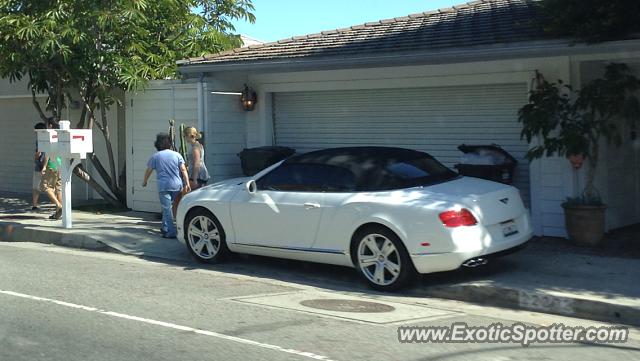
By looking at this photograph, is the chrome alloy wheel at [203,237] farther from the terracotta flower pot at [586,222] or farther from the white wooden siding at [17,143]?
the white wooden siding at [17,143]

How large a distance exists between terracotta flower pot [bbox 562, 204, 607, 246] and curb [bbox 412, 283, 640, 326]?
102 inches

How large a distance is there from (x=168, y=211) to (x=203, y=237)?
1838 mm

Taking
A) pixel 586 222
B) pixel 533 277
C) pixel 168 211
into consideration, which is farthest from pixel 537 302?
pixel 168 211

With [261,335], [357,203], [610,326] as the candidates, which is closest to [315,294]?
[357,203]

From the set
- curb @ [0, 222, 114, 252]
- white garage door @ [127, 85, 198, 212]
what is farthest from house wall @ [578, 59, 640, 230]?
curb @ [0, 222, 114, 252]

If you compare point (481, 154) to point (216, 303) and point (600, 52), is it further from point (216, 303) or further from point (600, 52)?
point (216, 303)

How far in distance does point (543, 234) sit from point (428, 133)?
2.55 metres

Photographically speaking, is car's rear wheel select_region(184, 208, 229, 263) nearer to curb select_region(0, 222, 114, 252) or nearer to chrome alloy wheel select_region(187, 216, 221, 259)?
chrome alloy wheel select_region(187, 216, 221, 259)

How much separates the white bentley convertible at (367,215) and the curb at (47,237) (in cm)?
261

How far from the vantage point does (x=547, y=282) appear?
8.48 metres

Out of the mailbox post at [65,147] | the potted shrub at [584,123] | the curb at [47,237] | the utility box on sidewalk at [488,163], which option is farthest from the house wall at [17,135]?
the potted shrub at [584,123]

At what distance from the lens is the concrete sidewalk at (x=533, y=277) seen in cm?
768

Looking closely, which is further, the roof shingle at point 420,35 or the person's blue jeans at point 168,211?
the person's blue jeans at point 168,211

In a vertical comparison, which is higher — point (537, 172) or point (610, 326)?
point (537, 172)
